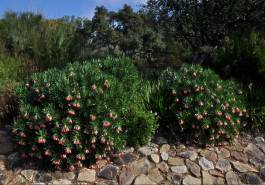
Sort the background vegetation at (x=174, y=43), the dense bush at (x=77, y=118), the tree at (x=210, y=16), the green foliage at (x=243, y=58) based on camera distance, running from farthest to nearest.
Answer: the tree at (x=210, y=16) < the background vegetation at (x=174, y=43) < the green foliage at (x=243, y=58) < the dense bush at (x=77, y=118)

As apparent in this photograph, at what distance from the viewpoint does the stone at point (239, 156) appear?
21.9 ft

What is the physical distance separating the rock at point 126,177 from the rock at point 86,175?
0.37m

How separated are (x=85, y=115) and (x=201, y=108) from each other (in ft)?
5.75

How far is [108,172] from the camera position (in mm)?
6078

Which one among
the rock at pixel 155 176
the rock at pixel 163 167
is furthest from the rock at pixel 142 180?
the rock at pixel 163 167

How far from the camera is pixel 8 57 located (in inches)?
387

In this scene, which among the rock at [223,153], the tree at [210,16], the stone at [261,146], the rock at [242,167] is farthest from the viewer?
the tree at [210,16]

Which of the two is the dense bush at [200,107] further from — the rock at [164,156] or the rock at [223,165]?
the rock at [164,156]

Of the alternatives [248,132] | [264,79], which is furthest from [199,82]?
[264,79]

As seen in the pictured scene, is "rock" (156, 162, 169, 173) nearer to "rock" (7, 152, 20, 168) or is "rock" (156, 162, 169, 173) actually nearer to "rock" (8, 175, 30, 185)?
"rock" (8, 175, 30, 185)

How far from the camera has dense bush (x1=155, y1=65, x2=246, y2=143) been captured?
6.53 metres

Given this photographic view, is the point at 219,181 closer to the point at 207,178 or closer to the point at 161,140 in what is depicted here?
the point at 207,178

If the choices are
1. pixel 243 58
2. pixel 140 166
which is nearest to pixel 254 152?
pixel 140 166

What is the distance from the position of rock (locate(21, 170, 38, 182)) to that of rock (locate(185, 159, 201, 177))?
2157 mm
